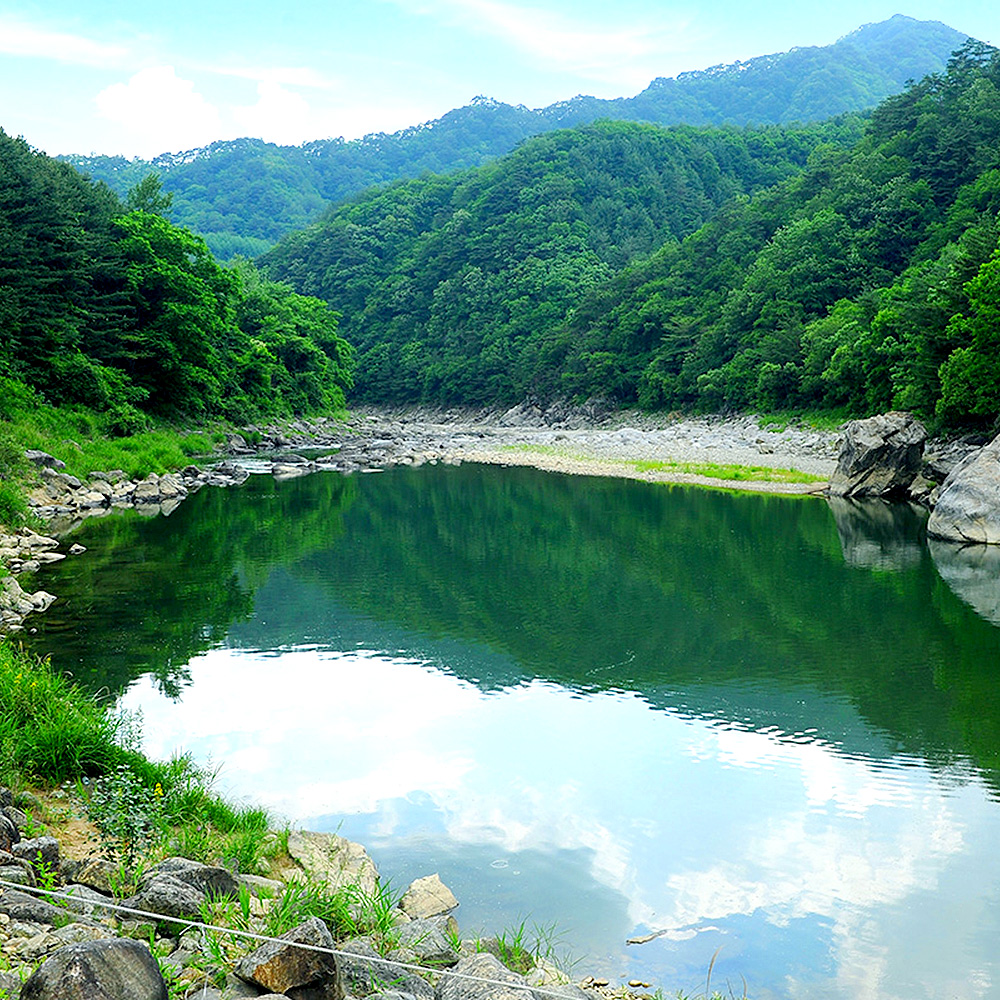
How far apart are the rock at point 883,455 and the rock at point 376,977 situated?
1139 inches

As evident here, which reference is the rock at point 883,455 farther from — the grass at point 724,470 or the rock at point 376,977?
the rock at point 376,977

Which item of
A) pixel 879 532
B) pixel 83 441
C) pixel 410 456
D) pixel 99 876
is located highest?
pixel 99 876

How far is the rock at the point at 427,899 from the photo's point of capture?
6.84m

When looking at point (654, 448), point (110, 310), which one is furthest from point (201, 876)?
point (654, 448)

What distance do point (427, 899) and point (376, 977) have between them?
5.98ft

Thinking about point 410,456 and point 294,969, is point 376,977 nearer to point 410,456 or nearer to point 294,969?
point 294,969

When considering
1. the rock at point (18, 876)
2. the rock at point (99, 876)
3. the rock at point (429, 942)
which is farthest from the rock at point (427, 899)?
the rock at point (18, 876)

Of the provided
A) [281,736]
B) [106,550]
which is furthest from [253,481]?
[281,736]

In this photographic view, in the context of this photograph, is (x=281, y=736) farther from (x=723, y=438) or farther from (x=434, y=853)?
(x=723, y=438)

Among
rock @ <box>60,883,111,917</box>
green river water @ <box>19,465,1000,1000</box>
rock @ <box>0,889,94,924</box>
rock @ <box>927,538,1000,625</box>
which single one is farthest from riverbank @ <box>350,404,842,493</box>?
rock @ <box>0,889,94,924</box>

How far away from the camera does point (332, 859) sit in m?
7.59

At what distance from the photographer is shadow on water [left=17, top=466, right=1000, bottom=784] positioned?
12.7 m

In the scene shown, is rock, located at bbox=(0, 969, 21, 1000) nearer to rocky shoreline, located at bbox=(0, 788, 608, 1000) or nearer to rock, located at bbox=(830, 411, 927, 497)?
rocky shoreline, located at bbox=(0, 788, 608, 1000)

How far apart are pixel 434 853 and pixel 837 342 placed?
45814 mm
